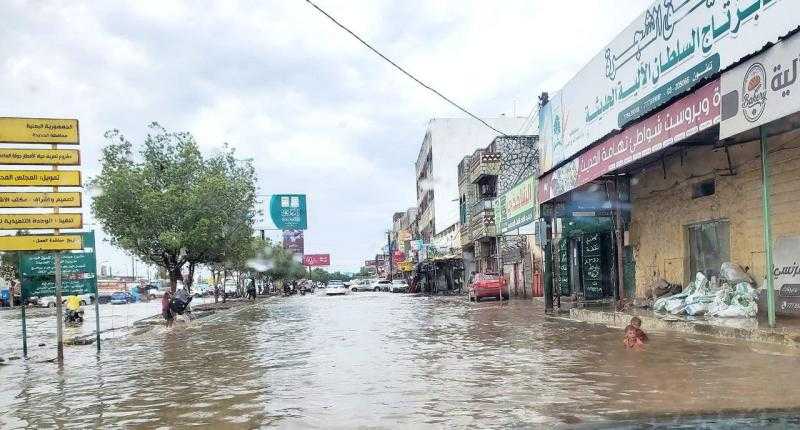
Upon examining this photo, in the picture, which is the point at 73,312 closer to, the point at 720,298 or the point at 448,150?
the point at 720,298

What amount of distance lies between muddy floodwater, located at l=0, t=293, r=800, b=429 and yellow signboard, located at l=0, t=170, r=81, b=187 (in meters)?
3.39

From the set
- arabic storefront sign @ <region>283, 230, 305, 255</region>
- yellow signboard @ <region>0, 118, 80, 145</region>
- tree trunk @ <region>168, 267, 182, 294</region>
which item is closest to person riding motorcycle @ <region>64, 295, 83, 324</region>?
tree trunk @ <region>168, 267, 182, 294</region>

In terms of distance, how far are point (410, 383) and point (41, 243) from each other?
8.00 m

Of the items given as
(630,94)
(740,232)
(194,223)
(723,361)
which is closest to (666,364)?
(723,361)

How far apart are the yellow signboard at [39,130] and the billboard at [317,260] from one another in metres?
112

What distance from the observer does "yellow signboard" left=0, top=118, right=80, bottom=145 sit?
12.6 meters

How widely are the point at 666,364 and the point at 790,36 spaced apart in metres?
4.63

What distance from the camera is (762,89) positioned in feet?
31.2

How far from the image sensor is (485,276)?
35.8 metres

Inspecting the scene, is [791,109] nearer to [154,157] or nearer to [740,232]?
[740,232]

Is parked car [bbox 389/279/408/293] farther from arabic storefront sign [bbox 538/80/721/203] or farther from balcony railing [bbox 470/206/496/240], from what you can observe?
arabic storefront sign [bbox 538/80/721/203]

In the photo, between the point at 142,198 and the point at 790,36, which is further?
the point at 142,198

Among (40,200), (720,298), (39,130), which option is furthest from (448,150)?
(40,200)

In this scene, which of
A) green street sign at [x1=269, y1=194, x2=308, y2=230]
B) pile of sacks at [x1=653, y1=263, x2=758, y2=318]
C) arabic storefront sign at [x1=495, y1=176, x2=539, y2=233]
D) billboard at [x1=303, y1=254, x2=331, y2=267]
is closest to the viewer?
pile of sacks at [x1=653, y1=263, x2=758, y2=318]
